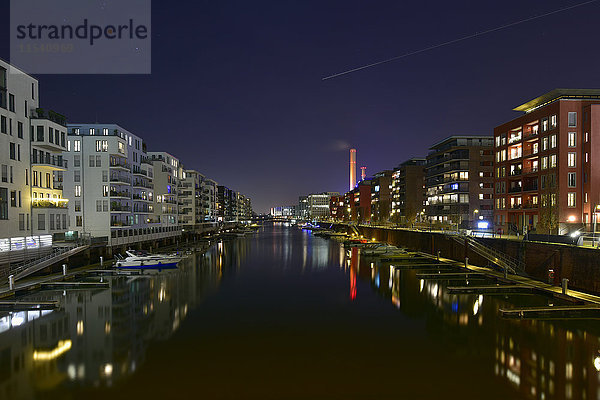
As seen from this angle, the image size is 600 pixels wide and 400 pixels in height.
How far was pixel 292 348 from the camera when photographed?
2231 centimetres

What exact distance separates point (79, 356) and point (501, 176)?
69076 mm

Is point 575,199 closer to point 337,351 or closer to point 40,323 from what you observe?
point 337,351

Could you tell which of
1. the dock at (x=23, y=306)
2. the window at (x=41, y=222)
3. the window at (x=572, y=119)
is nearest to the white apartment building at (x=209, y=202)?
the window at (x=41, y=222)

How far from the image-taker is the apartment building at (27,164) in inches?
1518

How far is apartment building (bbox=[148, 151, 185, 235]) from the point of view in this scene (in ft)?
278

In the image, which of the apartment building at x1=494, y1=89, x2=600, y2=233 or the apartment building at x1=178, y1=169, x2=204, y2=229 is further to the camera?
the apartment building at x1=178, y1=169, x2=204, y2=229

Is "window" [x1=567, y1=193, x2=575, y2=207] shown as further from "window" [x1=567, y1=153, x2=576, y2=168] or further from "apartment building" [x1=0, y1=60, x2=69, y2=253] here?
"apartment building" [x1=0, y1=60, x2=69, y2=253]

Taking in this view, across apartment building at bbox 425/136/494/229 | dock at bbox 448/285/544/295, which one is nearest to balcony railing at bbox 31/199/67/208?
dock at bbox 448/285/544/295

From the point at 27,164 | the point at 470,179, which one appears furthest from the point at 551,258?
the point at 27,164

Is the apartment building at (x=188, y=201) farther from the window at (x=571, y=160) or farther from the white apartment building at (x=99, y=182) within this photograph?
the window at (x=571, y=160)

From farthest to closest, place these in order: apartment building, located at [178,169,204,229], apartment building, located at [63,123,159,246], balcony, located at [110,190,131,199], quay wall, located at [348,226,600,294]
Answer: apartment building, located at [178,169,204,229], balcony, located at [110,190,131,199], apartment building, located at [63,123,159,246], quay wall, located at [348,226,600,294]

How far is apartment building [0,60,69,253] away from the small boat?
8.68m

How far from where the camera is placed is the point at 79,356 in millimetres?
20688

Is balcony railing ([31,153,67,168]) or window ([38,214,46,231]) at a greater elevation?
balcony railing ([31,153,67,168])
